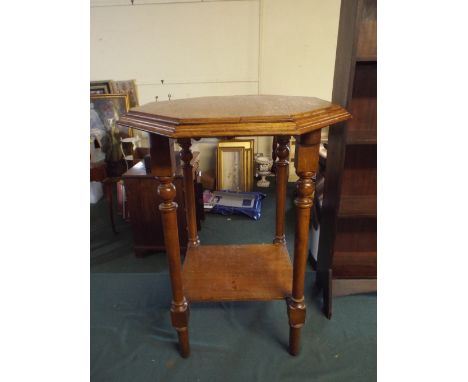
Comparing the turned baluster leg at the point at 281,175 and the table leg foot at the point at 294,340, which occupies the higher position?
the turned baluster leg at the point at 281,175

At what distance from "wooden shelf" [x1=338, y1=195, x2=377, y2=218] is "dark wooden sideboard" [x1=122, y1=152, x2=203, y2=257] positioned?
35.8 inches

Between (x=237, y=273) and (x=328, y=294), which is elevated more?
(x=237, y=273)

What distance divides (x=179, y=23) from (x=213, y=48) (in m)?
0.39

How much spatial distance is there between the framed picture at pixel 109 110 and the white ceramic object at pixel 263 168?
1.38 meters

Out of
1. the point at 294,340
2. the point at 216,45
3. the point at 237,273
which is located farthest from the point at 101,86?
the point at 294,340

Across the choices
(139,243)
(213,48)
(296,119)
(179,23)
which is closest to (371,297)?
(296,119)

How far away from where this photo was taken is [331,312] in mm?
1413

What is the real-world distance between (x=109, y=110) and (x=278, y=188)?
7.28 ft

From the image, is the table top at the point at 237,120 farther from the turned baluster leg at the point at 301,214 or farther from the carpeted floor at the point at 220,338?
the carpeted floor at the point at 220,338

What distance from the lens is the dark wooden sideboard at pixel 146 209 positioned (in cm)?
183

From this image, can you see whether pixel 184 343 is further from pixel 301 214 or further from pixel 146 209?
pixel 146 209

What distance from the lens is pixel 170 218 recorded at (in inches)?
39.8

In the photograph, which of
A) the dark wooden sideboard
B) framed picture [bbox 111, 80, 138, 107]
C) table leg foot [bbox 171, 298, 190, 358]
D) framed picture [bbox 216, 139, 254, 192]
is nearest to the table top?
table leg foot [bbox 171, 298, 190, 358]

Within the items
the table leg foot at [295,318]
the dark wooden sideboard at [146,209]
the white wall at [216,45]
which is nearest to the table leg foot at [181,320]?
the table leg foot at [295,318]
